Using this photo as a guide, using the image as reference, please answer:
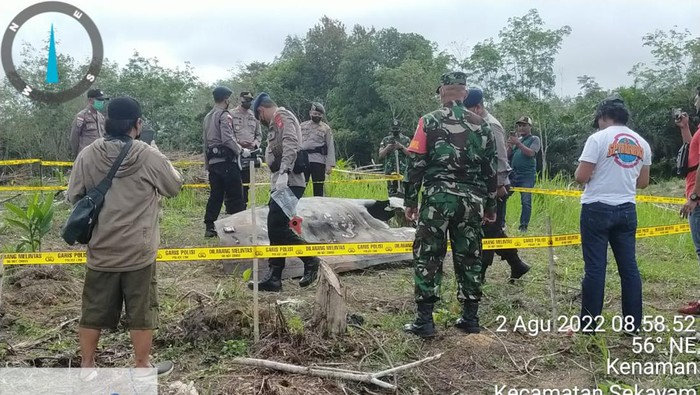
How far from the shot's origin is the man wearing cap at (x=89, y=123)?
7.64 meters

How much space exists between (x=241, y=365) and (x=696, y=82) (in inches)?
956

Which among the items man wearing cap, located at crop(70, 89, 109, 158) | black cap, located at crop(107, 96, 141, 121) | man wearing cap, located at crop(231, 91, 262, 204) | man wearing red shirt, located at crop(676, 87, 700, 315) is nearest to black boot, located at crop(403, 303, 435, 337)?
man wearing red shirt, located at crop(676, 87, 700, 315)

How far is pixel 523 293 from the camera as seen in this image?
5281 millimetres

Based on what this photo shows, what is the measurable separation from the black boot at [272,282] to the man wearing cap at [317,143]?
10.6 feet

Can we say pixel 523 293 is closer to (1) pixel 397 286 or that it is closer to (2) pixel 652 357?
(1) pixel 397 286

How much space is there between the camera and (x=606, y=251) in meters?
4.08

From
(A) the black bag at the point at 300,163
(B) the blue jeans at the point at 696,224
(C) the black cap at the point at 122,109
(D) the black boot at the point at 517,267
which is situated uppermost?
(C) the black cap at the point at 122,109

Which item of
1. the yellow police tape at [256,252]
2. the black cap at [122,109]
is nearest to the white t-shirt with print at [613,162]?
the yellow police tape at [256,252]

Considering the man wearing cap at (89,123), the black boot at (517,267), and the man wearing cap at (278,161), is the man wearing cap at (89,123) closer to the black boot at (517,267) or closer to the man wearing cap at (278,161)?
the man wearing cap at (278,161)

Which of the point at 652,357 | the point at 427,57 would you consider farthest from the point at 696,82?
the point at 652,357

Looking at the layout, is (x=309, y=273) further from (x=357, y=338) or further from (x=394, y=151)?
(x=394, y=151)

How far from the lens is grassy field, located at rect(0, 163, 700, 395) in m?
3.46

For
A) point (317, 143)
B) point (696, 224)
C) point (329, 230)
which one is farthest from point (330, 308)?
point (317, 143)
